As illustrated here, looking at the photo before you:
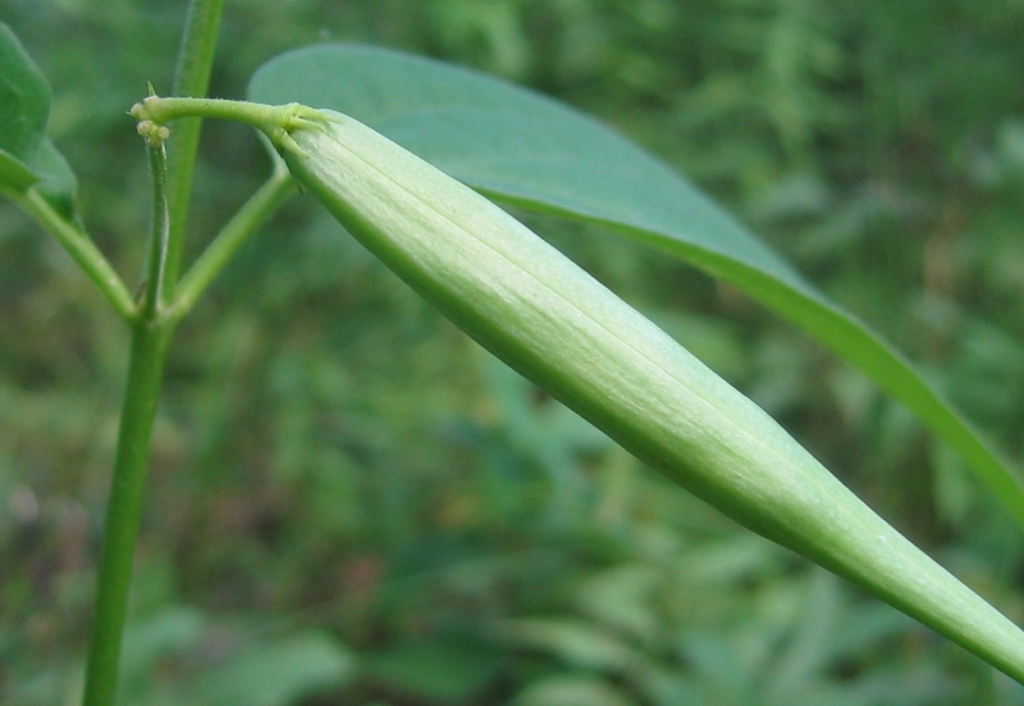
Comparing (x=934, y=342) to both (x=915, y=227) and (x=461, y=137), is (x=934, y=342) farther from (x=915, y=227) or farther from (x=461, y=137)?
(x=461, y=137)

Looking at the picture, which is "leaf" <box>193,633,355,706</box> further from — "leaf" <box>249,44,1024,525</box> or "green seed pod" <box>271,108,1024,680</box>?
"green seed pod" <box>271,108,1024,680</box>

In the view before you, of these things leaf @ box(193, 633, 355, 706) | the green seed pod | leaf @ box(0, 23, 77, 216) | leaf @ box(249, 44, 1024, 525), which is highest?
leaf @ box(249, 44, 1024, 525)

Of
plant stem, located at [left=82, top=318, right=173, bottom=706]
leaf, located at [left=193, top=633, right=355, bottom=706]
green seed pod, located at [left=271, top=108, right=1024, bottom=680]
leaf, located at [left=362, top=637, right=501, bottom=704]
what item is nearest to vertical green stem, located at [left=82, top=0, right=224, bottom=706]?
plant stem, located at [left=82, top=318, right=173, bottom=706]

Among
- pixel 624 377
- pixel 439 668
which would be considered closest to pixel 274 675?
pixel 439 668

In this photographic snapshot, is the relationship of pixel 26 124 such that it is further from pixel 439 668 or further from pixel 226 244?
pixel 439 668

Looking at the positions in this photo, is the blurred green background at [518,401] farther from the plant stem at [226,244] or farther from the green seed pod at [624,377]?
the green seed pod at [624,377]

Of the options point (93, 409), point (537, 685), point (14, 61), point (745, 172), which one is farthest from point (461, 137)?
point (745, 172)
